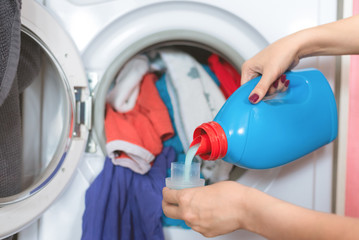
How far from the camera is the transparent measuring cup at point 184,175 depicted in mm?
664

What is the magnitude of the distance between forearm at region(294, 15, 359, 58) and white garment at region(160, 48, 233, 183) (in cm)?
36

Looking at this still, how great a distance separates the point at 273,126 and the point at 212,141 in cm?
17

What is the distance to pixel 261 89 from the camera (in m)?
0.71

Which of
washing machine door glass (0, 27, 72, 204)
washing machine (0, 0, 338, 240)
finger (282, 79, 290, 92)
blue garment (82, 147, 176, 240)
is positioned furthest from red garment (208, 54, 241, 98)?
washing machine door glass (0, 27, 72, 204)

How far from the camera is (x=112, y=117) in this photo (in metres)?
0.97

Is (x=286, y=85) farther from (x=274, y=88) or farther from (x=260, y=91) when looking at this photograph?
(x=260, y=91)

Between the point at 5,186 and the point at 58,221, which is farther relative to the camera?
the point at 58,221

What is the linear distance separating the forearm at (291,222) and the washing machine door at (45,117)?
20.6 inches

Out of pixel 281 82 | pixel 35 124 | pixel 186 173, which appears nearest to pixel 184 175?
pixel 186 173

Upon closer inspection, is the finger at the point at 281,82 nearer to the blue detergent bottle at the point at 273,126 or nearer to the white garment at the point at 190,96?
the blue detergent bottle at the point at 273,126

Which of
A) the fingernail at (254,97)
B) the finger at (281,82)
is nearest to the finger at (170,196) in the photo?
the fingernail at (254,97)

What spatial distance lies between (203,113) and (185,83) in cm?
12

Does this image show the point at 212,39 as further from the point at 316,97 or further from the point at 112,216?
the point at 112,216

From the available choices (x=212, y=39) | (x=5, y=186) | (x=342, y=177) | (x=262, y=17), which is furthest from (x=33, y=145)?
(x=342, y=177)
